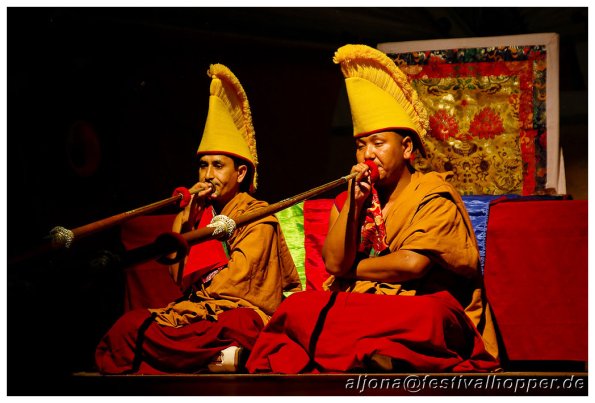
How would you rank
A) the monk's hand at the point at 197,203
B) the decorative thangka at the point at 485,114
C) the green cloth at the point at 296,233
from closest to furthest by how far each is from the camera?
the monk's hand at the point at 197,203, the green cloth at the point at 296,233, the decorative thangka at the point at 485,114

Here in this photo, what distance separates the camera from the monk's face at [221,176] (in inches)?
156

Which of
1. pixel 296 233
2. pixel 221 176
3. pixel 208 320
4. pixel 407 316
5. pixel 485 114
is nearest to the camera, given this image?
pixel 407 316

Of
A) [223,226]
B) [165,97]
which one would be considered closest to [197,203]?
[165,97]

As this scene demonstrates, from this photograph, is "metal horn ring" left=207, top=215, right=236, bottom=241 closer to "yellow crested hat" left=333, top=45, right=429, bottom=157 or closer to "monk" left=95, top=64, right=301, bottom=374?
"monk" left=95, top=64, right=301, bottom=374

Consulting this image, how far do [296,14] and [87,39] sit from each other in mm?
1171

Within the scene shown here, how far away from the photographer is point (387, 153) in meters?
3.52

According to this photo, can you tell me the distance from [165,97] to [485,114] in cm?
190

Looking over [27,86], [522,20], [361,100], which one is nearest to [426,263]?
[361,100]

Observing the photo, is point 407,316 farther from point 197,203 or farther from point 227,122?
point 227,122

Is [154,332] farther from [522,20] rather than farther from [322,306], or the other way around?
[522,20]

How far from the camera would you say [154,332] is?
3443 mm

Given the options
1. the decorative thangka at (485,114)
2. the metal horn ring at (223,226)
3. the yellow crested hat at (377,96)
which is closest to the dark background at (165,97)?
the decorative thangka at (485,114)

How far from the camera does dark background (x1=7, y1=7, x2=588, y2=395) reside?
4.27 metres

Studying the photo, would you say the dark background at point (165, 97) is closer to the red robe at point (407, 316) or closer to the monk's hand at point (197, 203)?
the monk's hand at point (197, 203)
